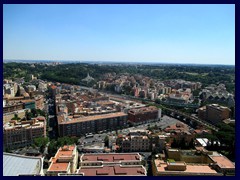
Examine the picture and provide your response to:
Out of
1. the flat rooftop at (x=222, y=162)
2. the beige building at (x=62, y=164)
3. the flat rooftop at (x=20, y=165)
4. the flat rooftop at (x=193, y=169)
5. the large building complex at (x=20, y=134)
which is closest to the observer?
the flat rooftop at (x=20, y=165)

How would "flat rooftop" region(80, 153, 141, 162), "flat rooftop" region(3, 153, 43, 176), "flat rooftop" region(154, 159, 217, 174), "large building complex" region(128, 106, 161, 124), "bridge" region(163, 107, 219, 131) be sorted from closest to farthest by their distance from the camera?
"flat rooftop" region(3, 153, 43, 176)
"flat rooftop" region(154, 159, 217, 174)
"flat rooftop" region(80, 153, 141, 162)
"bridge" region(163, 107, 219, 131)
"large building complex" region(128, 106, 161, 124)

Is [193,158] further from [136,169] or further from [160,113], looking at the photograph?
[160,113]

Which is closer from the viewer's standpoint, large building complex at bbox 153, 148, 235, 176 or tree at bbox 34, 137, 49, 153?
large building complex at bbox 153, 148, 235, 176

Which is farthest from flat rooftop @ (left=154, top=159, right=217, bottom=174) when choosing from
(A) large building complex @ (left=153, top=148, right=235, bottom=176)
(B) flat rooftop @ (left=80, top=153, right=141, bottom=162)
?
(B) flat rooftop @ (left=80, top=153, right=141, bottom=162)

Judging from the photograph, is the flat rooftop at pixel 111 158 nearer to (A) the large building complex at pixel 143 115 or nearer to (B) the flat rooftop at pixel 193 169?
(B) the flat rooftop at pixel 193 169

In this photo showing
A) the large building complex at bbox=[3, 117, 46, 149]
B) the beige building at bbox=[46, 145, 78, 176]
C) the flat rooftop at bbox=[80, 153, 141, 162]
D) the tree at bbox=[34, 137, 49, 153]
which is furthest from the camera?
the large building complex at bbox=[3, 117, 46, 149]

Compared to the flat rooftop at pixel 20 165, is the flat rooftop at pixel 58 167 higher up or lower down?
lower down

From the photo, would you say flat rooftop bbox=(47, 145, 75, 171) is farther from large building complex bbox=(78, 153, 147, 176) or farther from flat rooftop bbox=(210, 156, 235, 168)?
flat rooftop bbox=(210, 156, 235, 168)

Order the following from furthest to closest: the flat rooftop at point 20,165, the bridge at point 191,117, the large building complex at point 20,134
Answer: the bridge at point 191,117 → the large building complex at point 20,134 → the flat rooftop at point 20,165

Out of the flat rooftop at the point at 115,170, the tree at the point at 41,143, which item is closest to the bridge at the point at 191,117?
the flat rooftop at the point at 115,170
